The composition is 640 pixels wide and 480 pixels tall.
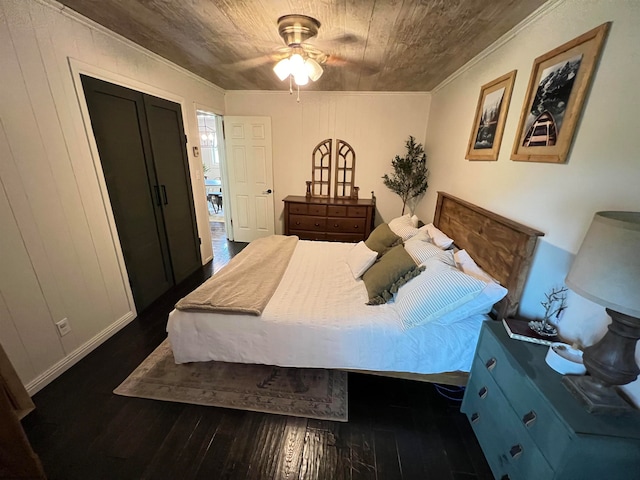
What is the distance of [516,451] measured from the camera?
1071 millimetres

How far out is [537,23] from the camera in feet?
4.94

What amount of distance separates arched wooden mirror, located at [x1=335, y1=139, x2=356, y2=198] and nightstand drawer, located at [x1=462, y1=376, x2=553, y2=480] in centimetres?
315

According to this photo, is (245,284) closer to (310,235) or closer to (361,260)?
(361,260)

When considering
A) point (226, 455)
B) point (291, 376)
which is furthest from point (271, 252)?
point (226, 455)

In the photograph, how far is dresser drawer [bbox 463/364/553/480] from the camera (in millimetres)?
993

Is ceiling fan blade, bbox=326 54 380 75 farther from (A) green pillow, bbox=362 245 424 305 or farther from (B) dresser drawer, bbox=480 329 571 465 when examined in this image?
(B) dresser drawer, bbox=480 329 571 465

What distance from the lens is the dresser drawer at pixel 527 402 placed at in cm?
90

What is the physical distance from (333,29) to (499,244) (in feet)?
6.07

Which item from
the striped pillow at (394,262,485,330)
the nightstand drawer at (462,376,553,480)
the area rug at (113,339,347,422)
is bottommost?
the area rug at (113,339,347,422)

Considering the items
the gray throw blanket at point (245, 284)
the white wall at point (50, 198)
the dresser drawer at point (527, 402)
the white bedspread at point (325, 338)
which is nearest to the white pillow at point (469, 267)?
the white bedspread at point (325, 338)

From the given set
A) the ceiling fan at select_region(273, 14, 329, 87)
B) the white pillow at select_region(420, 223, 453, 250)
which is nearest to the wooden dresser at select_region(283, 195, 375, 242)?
the white pillow at select_region(420, 223, 453, 250)

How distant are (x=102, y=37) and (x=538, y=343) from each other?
3477 mm

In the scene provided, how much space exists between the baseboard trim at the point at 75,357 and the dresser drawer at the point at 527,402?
2694mm

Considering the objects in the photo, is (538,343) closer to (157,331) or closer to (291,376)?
(291,376)
